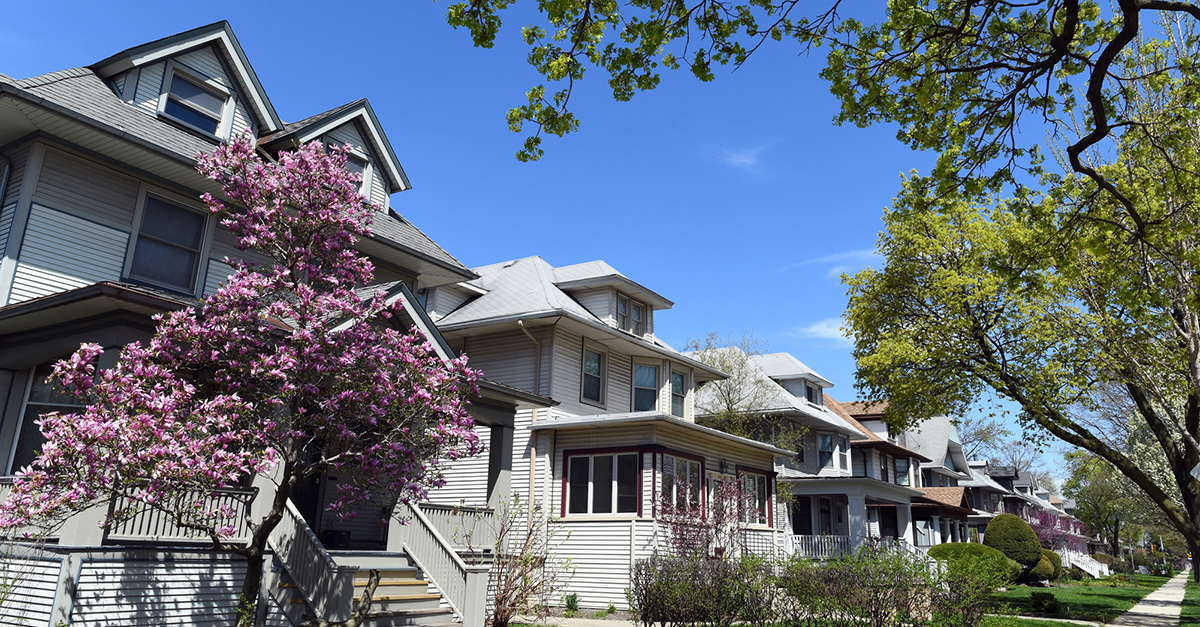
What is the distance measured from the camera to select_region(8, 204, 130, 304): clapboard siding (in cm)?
1180

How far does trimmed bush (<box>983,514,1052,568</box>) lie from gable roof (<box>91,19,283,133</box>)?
123ft

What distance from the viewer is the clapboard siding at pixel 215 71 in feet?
49.4

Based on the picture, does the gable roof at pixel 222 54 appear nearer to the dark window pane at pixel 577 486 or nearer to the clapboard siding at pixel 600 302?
the dark window pane at pixel 577 486

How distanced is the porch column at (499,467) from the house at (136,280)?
0.16 feet

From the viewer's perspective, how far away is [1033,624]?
1675 cm

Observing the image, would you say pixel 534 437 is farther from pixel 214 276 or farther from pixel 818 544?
pixel 818 544

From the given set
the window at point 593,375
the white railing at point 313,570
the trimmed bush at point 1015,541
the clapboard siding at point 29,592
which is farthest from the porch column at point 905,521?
the clapboard siding at point 29,592

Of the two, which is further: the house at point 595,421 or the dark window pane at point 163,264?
the house at point 595,421

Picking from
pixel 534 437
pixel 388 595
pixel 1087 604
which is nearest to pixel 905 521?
pixel 1087 604

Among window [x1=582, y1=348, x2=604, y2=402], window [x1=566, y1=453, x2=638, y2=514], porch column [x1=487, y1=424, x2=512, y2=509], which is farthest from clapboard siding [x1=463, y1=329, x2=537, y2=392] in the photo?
porch column [x1=487, y1=424, x2=512, y2=509]

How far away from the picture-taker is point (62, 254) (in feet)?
40.2

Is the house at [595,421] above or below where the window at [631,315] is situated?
below

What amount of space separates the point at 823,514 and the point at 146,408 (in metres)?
35.5

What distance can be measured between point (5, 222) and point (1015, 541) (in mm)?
41899
